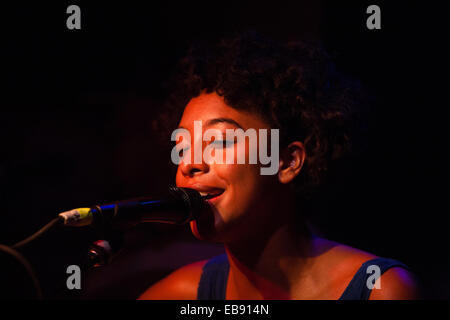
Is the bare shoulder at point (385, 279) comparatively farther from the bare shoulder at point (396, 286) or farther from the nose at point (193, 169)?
the nose at point (193, 169)

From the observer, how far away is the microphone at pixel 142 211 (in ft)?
3.05

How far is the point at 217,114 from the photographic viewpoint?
1452mm

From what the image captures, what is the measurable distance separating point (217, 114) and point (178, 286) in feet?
2.93

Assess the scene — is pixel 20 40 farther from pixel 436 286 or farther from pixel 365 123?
pixel 436 286

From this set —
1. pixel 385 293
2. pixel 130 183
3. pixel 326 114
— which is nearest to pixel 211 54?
pixel 326 114

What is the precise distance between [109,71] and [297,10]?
1.11m

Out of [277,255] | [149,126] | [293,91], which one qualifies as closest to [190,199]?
[277,255]

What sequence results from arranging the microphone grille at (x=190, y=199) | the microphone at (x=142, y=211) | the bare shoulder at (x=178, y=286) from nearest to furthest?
the microphone at (x=142, y=211) → the microphone grille at (x=190, y=199) → the bare shoulder at (x=178, y=286)

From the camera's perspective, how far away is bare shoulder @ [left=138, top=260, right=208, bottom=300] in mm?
1812

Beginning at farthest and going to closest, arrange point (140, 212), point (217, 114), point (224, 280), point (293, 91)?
point (224, 280), point (293, 91), point (217, 114), point (140, 212)

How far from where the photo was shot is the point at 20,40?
6.44 feet

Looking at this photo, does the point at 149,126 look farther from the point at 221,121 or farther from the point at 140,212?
the point at 140,212

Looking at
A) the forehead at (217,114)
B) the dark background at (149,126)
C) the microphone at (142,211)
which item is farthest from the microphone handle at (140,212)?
the dark background at (149,126)
